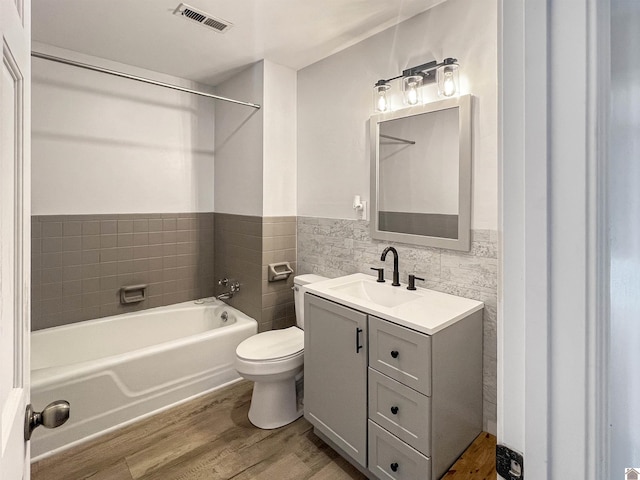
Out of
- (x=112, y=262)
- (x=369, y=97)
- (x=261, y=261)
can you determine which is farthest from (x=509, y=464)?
(x=112, y=262)

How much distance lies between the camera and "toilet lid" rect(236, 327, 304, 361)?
216 cm

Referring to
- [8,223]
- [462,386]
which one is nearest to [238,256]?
[462,386]

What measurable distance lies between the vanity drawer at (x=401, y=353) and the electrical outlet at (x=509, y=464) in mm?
913

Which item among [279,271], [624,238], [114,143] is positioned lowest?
[279,271]

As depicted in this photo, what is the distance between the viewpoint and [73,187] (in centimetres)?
268

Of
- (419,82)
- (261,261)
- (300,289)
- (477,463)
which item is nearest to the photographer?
(477,463)

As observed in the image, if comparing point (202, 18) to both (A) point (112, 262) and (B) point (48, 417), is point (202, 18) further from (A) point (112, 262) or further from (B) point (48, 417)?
(B) point (48, 417)

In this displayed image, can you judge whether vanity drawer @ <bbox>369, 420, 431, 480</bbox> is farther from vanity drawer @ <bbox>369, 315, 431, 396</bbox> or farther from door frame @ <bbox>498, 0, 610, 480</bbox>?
door frame @ <bbox>498, 0, 610, 480</bbox>

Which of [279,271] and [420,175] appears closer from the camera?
[420,175]

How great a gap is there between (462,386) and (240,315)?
1901 millimetres

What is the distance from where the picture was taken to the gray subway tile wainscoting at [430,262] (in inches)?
71.3

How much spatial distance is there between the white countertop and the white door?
50.2 inches

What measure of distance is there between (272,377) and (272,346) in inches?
8.6

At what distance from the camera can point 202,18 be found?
2137 millimetres
